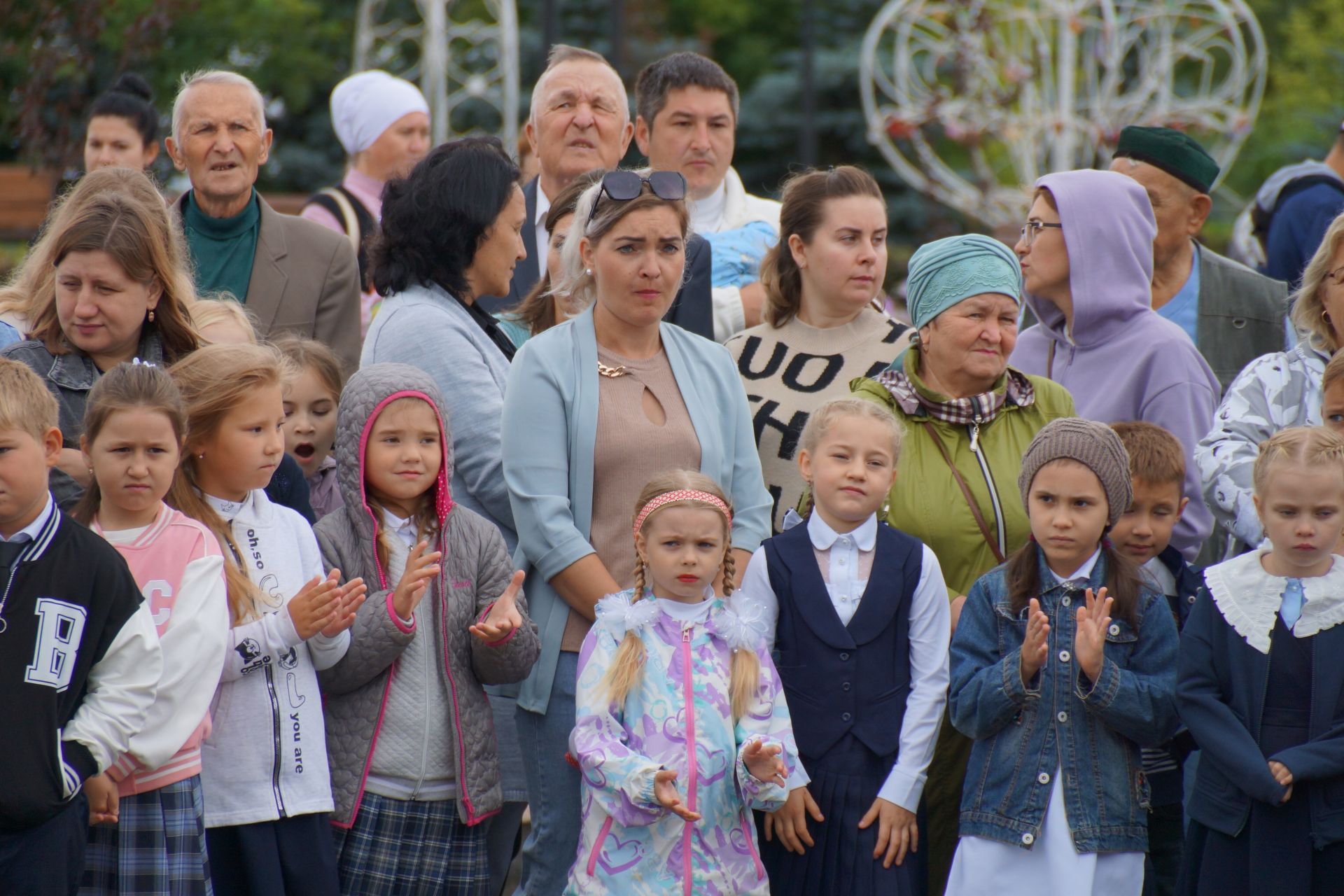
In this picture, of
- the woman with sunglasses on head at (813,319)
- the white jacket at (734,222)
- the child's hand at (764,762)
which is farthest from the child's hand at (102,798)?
the white jacket at (734,222)

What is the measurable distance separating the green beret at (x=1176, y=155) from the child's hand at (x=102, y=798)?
4.03 metres

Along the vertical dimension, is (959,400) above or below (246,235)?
below

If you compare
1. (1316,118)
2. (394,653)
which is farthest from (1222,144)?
(394,653)

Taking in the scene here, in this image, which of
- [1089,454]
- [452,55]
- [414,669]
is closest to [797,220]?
[1089,454]

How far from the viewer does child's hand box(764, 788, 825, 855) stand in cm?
398

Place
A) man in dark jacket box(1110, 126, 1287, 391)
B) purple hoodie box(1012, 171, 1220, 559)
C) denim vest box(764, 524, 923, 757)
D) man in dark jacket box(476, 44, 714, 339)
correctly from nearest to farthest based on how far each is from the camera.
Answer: denim vest box(764, 524, 923, 757), purple hoodie box(1012, 171, 1220, 559), man in dark jacket box(1110, 126, 1287, 391), man in dark jacket box(476, 44, 714, 339)

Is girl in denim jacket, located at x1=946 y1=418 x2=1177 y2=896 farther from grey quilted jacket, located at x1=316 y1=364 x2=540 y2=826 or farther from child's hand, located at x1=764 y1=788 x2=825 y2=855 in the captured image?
grey quilted jacket, located at x1=316 y1=364 x2=540 y2=826

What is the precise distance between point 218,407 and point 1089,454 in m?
2.20

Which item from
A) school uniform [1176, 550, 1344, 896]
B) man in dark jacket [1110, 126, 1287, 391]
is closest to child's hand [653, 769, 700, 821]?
school uniform [1176, 550, 1344, 896]

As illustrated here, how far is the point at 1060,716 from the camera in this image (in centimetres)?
393

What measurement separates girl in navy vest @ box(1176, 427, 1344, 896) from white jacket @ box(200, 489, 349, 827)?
2.14 metres

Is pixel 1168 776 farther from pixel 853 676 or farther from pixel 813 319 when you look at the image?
pixel 813 319

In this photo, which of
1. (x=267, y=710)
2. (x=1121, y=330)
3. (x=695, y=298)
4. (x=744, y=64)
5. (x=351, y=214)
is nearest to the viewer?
(x=267, y=710)

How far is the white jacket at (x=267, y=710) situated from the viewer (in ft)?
12.3
